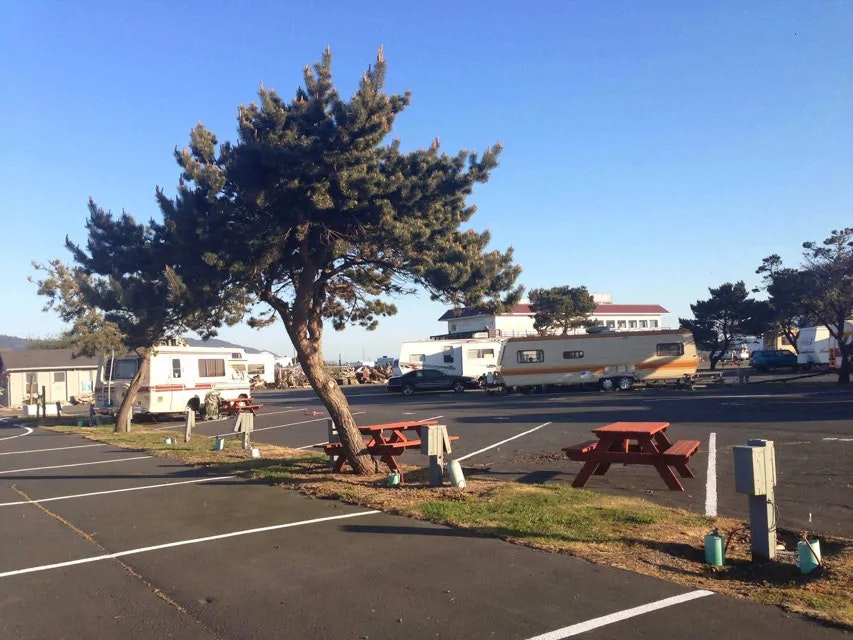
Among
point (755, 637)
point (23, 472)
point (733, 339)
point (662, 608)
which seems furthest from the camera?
point (733, 339)

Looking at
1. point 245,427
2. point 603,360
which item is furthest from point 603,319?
point 245,427

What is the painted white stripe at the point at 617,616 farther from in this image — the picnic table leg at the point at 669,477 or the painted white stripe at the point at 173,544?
the picnic table leg at the point at 669,477

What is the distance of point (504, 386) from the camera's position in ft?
112

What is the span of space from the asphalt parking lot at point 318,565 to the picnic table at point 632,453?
10.7 inches

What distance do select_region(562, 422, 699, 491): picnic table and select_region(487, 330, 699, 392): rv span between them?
23.6 m

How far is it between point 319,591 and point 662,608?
8.44ft

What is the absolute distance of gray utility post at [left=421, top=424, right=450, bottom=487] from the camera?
380 inches

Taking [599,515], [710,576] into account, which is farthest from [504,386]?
[710,576]

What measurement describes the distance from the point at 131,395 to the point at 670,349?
925 inches

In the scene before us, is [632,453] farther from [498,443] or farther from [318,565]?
[498,443]

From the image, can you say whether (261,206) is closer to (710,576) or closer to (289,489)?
(289,489)

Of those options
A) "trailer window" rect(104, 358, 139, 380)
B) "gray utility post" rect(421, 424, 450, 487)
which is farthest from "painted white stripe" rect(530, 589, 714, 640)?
"trailer window" rect(104, 358, 139, 380)

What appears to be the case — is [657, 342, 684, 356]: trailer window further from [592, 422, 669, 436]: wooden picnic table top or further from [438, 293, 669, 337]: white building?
[438, 293, 669, 337]: white building

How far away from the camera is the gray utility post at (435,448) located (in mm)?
9664
